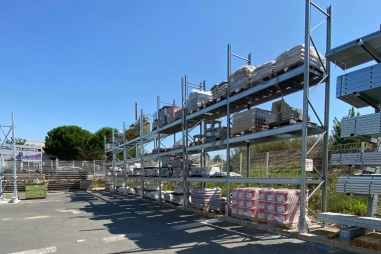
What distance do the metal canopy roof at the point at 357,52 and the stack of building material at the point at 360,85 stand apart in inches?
25.2

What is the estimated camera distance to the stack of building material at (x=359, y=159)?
545 cm

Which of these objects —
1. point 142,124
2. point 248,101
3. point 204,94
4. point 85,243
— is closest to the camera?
point 85,243

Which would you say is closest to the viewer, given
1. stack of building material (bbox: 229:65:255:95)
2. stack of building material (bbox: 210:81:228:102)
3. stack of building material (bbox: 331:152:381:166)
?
stack of building material (bbox: 331:152:381:166)

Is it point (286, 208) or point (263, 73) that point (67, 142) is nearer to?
point (263, 73)

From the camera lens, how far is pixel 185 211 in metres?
11.8

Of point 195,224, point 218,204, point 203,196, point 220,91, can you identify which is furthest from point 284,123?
point 203,196

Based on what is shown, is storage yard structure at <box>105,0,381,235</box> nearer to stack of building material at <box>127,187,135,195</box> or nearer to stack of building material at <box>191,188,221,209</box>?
stack of building material at <box>191,188,221,209</box>

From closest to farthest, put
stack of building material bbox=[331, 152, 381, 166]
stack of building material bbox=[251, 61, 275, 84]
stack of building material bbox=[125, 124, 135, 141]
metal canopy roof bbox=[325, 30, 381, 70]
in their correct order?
stack of building material bbox=[331, 152, 381, 166] < metal canopy roof bbox=[325, 30, 381, 70] < stack of building material bbox=[251, 61, 275, 84] < stack of building material bbox=[125, 124, 135, 141]

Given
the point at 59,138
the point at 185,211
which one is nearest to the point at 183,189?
the point at 185,211

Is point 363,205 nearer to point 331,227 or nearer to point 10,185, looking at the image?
point 331,227

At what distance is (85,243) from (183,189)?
21.0 ft

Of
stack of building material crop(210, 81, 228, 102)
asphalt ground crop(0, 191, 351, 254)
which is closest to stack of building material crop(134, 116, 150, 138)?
stack of building material crop(210, 81, 228, 102)

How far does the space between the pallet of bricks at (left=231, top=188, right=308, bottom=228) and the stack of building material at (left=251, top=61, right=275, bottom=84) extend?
356 cm

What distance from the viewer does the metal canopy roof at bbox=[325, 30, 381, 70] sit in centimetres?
579
